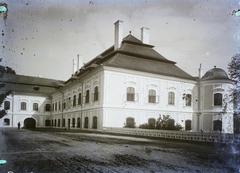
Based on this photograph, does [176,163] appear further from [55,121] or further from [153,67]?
[55,121]

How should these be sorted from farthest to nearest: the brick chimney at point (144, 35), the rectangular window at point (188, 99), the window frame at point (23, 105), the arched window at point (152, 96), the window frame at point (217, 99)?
the window frame at point (23, 105), the brick chimney at point (144, 35), the arched window at point (152, 96), the rectangular window at point (188, 99), the window frame at point (217, 99)

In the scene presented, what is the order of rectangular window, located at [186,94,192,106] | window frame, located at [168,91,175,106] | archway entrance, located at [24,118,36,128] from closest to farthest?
rectangular window, located at [186,94,192,106], window frame, located at [168,91,175,106], archway entrance, located at [24,118,36,128]

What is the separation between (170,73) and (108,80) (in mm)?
6121

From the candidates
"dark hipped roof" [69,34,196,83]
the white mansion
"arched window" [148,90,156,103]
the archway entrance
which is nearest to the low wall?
the white mansion

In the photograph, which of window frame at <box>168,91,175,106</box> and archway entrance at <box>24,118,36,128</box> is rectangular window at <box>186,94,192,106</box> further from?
archway entrance at <box>24,118,36,128</box>

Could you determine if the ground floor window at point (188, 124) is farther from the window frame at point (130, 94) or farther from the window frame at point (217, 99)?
the window frame at point (130, 94)

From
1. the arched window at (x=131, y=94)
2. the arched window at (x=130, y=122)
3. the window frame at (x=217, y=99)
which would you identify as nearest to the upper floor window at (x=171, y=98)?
the arched window at (x=131, y=94)

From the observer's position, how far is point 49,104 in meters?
40.9

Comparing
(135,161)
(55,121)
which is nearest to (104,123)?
(135,161)

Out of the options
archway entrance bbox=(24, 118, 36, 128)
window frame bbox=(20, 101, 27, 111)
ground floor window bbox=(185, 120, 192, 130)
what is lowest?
archway entrance bbox=(24, 118, 36, 128)

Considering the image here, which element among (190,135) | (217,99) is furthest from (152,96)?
(190,135)

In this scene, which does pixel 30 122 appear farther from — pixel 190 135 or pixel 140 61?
pixel 190 135

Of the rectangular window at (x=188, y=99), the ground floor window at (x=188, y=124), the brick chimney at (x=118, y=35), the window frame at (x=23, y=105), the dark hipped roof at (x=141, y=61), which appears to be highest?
the brick chimney at (x=118, y=35)

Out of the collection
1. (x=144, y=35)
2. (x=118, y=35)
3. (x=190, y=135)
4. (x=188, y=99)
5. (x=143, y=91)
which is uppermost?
(x=144, y=35)
